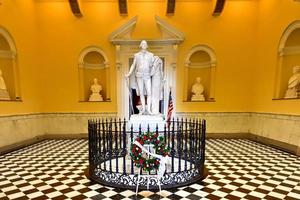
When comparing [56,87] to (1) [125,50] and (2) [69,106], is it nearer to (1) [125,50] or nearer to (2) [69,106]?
(2) [69,106]

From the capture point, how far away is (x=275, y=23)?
7.35 m

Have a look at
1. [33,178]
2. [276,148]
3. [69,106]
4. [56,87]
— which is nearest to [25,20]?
[56,87]

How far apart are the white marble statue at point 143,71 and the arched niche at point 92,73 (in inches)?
159

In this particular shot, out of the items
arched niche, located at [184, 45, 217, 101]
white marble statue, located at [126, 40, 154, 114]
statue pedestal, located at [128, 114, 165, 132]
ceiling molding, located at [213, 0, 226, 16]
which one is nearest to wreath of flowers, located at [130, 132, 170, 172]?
statue pedestal, located at [128, 114, 165, 132]

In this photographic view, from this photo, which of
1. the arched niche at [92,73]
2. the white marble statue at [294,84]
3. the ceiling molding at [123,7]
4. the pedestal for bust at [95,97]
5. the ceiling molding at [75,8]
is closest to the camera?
the white marble statue at [294,84]

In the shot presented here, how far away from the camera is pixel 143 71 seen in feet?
16.4

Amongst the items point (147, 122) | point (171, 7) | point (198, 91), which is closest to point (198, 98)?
point (198, 91)

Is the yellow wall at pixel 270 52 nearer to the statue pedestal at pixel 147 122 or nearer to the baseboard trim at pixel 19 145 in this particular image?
the statue pedestal at pixel 147 122

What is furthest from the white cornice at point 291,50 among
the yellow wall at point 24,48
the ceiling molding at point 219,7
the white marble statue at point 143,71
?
the yellow wall at point 24,48

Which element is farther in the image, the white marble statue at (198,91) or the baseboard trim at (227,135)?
the white marble statue at (198,91)

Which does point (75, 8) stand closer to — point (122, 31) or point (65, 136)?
point (122, 31)

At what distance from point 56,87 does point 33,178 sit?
5.03 meters

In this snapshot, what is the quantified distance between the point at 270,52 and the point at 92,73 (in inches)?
293

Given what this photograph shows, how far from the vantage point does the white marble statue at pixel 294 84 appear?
6973 millimetres
